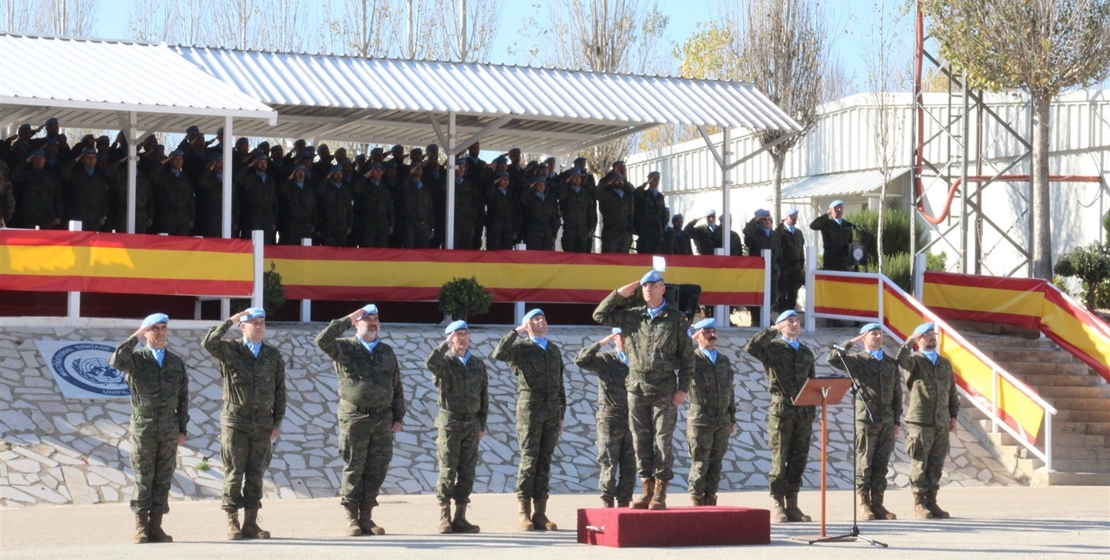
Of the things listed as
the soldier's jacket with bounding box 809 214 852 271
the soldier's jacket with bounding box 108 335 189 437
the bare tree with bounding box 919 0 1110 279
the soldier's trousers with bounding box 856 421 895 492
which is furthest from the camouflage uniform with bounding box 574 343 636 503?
the bare tree with bounding box 919 0 1110 279

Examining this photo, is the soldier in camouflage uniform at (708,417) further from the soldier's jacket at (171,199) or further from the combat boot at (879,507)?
the soldier's jacket at (171,199)

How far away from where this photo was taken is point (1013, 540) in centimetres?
1221

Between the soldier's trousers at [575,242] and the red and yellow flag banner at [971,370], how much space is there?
12.7ft

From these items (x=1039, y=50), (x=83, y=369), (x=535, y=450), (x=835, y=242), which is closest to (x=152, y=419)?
(x=535, y=450)

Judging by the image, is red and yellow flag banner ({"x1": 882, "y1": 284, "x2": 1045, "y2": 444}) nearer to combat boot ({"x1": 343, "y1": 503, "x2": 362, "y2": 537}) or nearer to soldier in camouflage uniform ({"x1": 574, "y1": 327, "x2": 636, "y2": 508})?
soldier in camouflage uniform ({"x1": 574, "y1": 327, "x2": 636, "y2": 508})

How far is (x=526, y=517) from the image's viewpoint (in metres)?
12.9

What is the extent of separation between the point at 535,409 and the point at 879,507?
3.19 meters

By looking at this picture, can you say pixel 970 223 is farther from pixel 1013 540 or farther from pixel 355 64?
pixel 1013 540

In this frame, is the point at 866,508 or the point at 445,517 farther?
the point at 866,508

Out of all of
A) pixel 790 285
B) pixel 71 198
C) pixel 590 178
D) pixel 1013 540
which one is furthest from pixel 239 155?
pixel 1013 540

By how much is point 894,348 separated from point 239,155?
8.45 meters

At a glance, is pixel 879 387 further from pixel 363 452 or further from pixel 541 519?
pixel 363 452

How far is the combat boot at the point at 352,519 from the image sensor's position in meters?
12.3

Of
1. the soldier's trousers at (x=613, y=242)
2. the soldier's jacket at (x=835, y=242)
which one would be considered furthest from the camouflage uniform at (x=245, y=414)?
the soldier's jacket at (x=835, y=242)
